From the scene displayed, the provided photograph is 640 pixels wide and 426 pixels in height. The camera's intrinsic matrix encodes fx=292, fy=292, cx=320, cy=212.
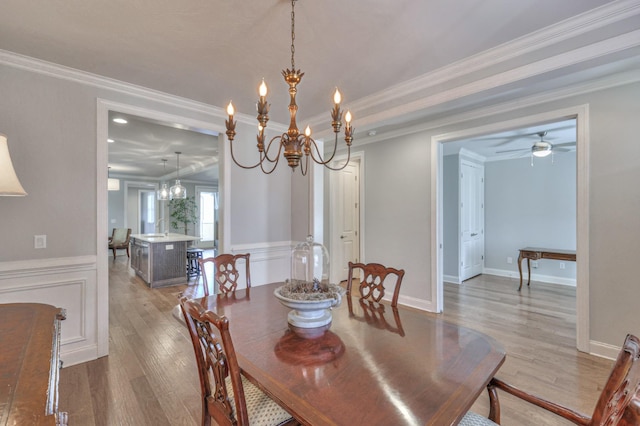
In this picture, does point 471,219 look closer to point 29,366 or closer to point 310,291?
point 310,291

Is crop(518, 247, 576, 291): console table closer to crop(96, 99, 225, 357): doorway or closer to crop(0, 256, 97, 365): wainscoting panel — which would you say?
crop(96, 99, 225, 357): doorway

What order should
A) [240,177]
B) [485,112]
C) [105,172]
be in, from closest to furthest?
[105,172] < [485,112] < [240,177]

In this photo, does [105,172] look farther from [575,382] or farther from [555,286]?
[555,286]

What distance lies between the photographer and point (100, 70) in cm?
247

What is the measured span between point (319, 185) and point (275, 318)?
243 centimetres

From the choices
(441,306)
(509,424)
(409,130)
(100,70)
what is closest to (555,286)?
(441,306)

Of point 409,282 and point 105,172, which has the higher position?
point 105,172

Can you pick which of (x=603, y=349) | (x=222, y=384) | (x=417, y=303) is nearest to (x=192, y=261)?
(x=417, y=303)

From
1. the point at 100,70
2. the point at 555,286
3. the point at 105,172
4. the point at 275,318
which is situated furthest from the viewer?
the point at 555,286

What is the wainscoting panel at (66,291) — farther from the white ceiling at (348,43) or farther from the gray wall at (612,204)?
the gray wall at (612,204)

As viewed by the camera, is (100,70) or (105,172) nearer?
(100,70)

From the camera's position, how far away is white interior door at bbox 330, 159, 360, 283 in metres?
5.18

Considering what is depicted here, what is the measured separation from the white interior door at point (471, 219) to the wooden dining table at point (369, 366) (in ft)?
14.5

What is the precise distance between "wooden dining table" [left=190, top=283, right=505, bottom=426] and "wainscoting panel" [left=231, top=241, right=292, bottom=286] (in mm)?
1956
